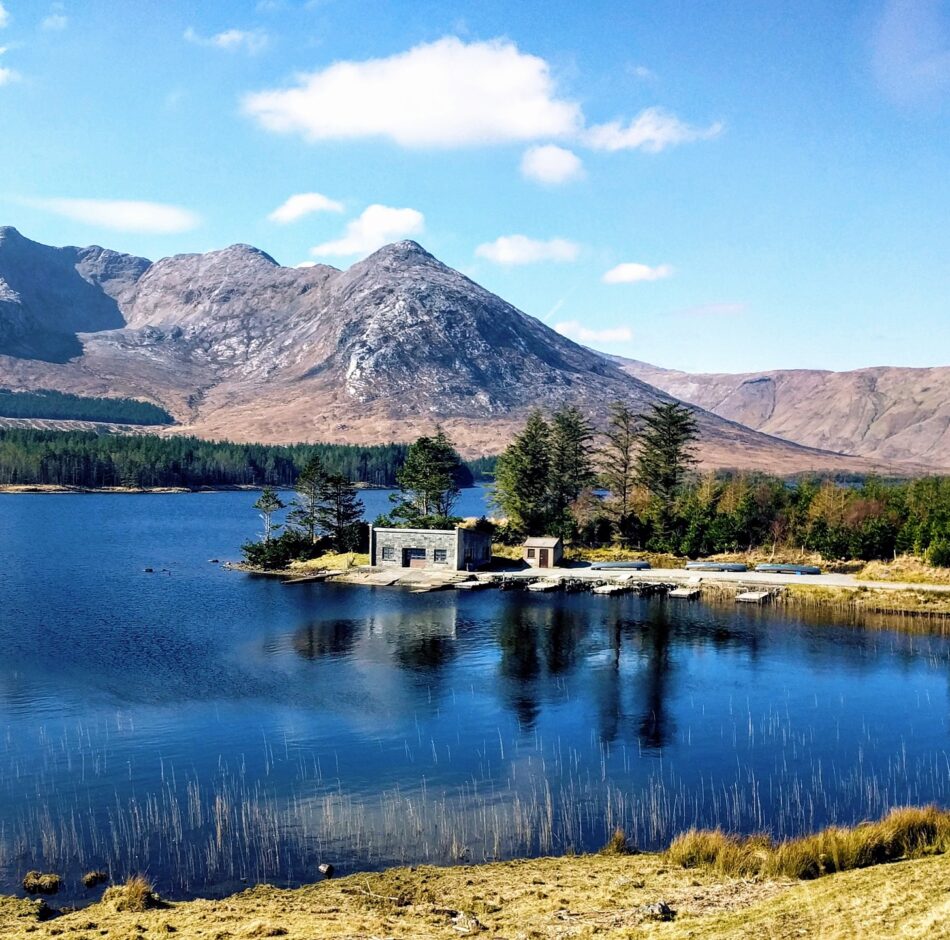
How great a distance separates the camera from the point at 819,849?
26.6 m

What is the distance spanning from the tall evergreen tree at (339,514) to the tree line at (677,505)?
19.3m

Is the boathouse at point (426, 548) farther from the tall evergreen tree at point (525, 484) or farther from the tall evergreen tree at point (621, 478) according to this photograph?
the tall evergreen tree at point (621, 478)

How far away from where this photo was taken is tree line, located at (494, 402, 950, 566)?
100688 millimetres

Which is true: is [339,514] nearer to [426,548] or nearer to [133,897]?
[426,548]

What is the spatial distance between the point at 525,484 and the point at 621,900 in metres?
91.6

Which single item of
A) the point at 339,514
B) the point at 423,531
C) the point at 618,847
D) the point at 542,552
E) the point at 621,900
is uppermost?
the point at 339,514

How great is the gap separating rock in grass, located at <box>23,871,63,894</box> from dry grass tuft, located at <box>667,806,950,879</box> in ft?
62.4

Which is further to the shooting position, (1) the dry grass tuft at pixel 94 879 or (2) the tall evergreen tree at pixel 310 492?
(2) the tall evergreen tree at pixel 310 492

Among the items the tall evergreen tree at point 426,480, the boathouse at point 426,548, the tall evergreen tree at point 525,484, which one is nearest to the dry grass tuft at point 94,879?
the boathouse at point 426,548

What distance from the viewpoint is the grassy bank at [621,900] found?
20.5 m

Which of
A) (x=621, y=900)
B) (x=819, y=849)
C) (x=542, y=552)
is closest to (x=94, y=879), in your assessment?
(x=621, y=900)

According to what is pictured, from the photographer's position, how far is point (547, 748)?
4084 centimetres

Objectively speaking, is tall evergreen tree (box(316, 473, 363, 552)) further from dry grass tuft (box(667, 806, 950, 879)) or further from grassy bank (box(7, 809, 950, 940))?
dry grass tuft (box(667, 806, 950, 879))

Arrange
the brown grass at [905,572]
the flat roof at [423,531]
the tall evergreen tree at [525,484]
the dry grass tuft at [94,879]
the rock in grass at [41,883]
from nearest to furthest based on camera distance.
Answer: the rock in grass at [41,883]
the dry grass tuft at [94,879]
the brown grass at [905,572]
the flat roof at [423,531]
the tall evergreen tree at [525,484]
